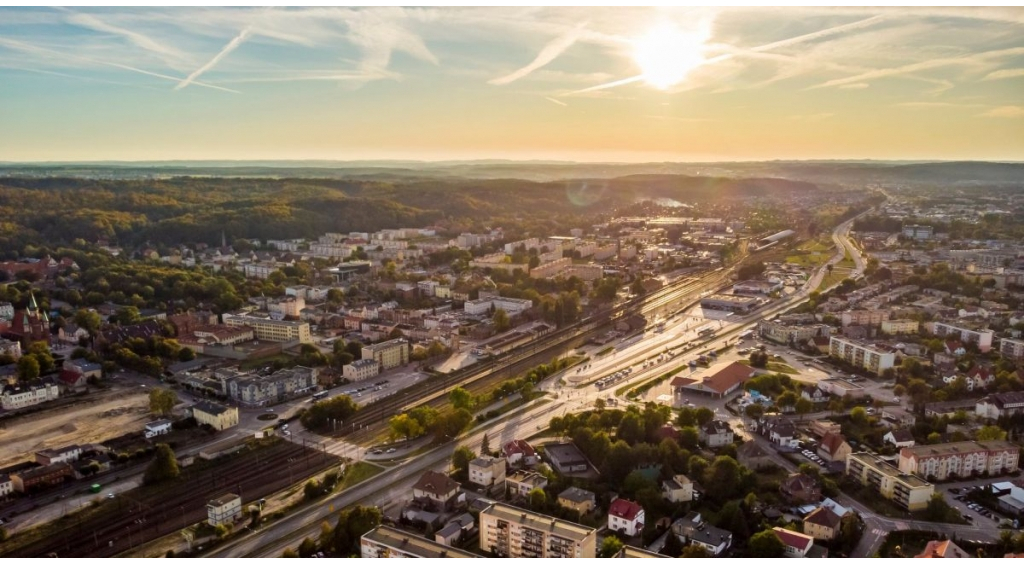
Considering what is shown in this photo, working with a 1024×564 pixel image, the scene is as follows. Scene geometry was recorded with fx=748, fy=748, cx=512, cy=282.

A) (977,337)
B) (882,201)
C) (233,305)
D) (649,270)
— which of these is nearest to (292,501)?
(233,305)

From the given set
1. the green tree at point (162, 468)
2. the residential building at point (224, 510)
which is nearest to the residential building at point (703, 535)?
the residential building at point (224, 510)

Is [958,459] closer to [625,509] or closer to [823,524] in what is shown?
[823,524]

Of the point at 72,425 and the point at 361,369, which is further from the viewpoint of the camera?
the point at 361,369

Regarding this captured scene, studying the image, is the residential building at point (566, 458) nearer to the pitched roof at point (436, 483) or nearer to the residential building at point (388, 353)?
the pitched roof at point (436, 483)

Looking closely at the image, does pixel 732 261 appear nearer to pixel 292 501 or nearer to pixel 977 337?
pixel 977 337

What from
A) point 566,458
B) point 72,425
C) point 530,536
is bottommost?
point 72,425

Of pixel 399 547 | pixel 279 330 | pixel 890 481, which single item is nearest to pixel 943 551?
pixel 890 481

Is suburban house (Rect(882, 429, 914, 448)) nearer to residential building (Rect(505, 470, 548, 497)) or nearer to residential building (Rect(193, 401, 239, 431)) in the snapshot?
residential building (Rect(505, 470, 548, 497))
